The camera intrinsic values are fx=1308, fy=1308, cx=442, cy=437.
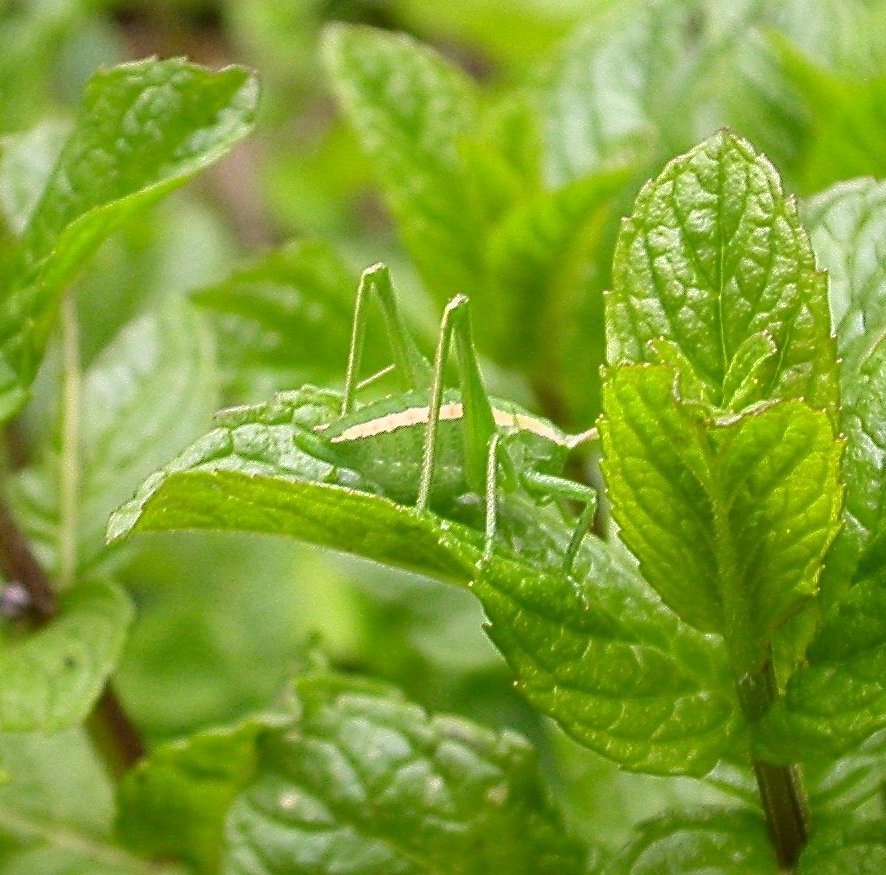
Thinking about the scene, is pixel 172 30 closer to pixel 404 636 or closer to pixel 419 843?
pixel 404 636

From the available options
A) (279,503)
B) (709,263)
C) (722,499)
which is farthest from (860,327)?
(279,503)

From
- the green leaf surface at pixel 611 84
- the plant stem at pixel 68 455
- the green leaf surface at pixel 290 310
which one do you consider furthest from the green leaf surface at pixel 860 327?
the plant stem at pixel 68 455

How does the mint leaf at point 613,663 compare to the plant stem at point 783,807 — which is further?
the plant stem at point 783,807

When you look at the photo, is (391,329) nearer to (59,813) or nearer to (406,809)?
(406,809)

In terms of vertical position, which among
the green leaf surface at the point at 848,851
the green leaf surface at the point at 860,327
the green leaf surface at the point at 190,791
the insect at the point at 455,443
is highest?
the green leaf surface at the point at 860,327

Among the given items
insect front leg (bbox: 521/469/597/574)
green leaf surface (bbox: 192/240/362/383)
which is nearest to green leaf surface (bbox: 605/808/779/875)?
insect front leg (bbox: 521/469/597/574)

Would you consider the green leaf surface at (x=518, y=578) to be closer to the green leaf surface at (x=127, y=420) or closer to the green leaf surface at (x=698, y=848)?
the green leaf surface at (x=698, y=848)

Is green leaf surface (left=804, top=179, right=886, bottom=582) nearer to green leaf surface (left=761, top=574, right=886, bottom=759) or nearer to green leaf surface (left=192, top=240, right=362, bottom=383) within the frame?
green leaf surface (left=761, top=574, right=886, bottom=759)
